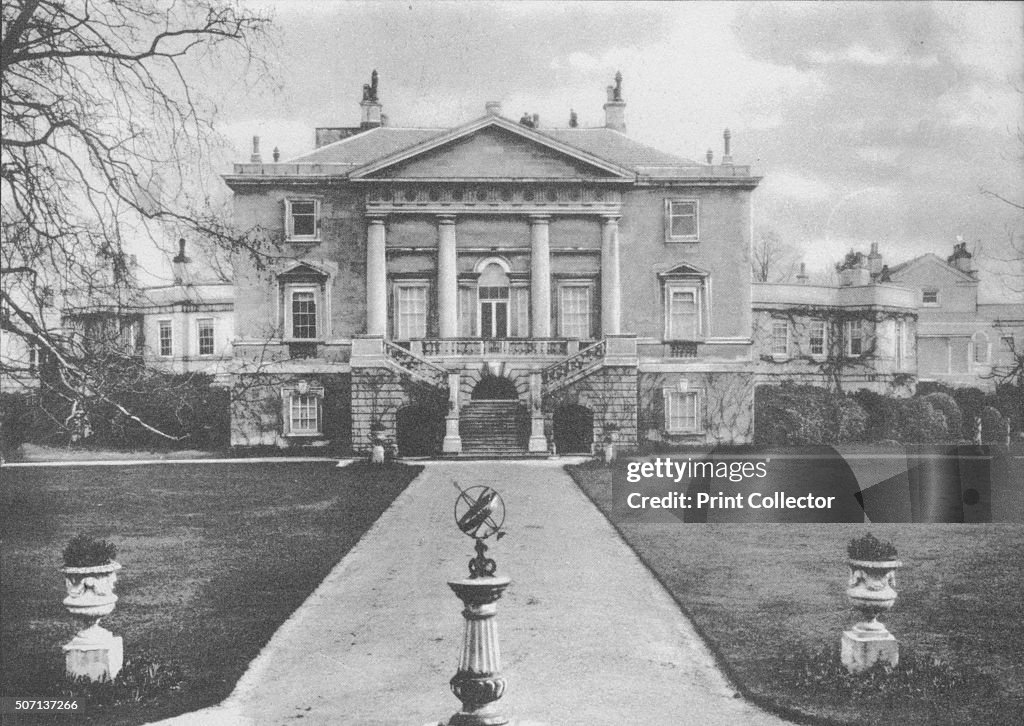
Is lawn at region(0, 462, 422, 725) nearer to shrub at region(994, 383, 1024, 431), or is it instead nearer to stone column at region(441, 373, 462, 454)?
stone column at region(441, 373, 462, 454)

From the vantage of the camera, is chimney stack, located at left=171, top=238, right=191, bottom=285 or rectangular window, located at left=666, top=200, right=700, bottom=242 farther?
rectangular window, located at left=666, top=200, right=700, bottom=242

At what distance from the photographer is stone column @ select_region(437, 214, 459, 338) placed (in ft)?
25.9

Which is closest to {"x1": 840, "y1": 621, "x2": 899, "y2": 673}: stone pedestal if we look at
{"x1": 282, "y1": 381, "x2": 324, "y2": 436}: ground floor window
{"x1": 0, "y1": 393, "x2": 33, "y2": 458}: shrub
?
{"x1": 282, "y1": 381, "x2": 324, "y2": 436}: ground floor window

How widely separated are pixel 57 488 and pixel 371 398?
2.46 m

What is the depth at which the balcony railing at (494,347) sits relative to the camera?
7.66 m

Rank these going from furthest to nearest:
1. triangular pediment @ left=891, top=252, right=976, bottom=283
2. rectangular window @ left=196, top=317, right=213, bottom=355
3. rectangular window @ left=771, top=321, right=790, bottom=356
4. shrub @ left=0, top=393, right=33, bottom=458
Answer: rectangular window @ left=771, top=321, right=790, bottom=356, triangular pediment @ left=891, top=252, right=976, bottom=283, rectangular window @ left=196, top=317, right=213, bottom=355, shrub @ left=0, top=393, right=33, bottom=458

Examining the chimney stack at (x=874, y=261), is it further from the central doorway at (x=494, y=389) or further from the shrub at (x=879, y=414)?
the central doorway at (x=494, y=389)

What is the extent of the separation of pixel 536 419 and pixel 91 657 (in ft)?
12.6

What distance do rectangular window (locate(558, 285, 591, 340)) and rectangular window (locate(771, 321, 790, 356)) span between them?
1.58m

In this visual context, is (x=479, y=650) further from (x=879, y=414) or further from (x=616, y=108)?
(x=879, y=414)

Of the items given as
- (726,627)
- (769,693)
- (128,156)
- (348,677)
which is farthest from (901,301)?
(128,156)

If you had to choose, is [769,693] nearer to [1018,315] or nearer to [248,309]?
[1018,315]

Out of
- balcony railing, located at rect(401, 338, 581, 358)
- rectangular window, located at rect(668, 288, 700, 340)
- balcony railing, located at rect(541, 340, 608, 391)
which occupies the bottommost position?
balcony railing, located at rect(541, 340, 608, 391)

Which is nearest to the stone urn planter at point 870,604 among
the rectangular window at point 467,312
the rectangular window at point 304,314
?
the rectangular window at point 467,312
